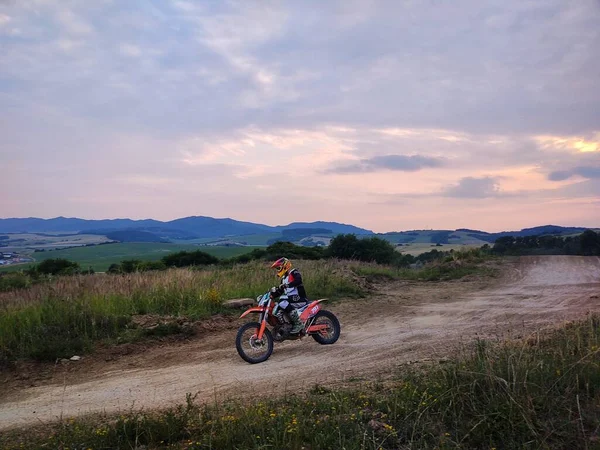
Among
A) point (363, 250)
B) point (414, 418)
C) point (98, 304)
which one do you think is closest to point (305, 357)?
point (414, 418)

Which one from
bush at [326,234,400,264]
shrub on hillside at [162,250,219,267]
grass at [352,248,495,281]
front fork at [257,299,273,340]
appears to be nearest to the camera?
front fork at [257,299,273,340]

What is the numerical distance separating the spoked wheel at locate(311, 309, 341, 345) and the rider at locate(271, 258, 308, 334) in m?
0.51

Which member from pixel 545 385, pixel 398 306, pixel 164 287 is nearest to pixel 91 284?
pixel 164 287

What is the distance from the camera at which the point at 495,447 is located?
14.2 ft

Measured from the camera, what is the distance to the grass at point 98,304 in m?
9.63

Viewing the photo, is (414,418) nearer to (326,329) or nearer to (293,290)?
(293,290)

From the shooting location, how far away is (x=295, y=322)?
31.0ft

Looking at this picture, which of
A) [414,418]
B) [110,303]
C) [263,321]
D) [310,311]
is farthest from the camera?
[110,303]

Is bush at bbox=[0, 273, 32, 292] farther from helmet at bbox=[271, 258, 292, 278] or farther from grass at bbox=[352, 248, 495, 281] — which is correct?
grass at bbox=[352, 248, 495, 281]

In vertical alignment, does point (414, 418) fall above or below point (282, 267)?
below

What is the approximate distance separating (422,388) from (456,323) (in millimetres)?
6360

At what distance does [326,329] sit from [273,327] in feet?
4.13

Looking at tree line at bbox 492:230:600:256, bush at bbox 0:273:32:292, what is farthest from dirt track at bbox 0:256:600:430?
tree line at bbox 492:230:600:256

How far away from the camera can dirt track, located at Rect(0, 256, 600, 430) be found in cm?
688
